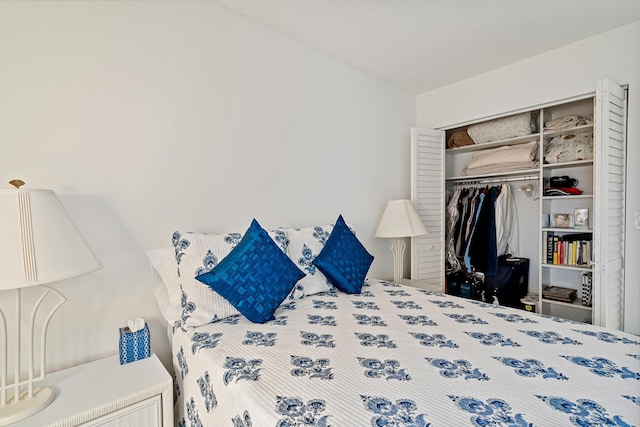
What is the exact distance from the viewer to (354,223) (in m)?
2.74

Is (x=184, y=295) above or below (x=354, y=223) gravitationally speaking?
below

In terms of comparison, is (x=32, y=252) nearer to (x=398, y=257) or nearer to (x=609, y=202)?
(x=398, y=257)

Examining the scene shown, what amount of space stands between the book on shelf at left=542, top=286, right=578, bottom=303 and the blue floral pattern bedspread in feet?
4.78

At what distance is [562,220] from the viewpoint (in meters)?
2.77

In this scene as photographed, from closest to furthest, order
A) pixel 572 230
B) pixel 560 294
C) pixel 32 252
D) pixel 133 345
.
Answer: pixel 32 252 → pixel 133 345 → pixel 572 230 → pixel 560 294

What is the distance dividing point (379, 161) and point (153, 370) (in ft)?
7.78

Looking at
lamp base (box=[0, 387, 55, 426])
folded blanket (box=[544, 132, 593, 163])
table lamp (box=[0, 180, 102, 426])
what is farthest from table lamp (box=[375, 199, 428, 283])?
lamp base (box=[0, 387, 55, 426])

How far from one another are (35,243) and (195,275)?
645mm

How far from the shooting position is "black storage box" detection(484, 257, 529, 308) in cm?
298

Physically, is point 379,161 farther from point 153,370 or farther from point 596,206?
point 153,370

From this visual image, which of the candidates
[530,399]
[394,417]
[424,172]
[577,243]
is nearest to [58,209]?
[394,417]

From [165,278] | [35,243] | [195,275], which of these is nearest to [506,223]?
[195,275]

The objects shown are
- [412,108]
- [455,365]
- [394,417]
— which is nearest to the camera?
[394,417]

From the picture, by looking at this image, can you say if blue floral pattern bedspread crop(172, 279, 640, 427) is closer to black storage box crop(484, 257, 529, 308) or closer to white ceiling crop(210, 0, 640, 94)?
black storage box crop(484, 257, 529, 308)
